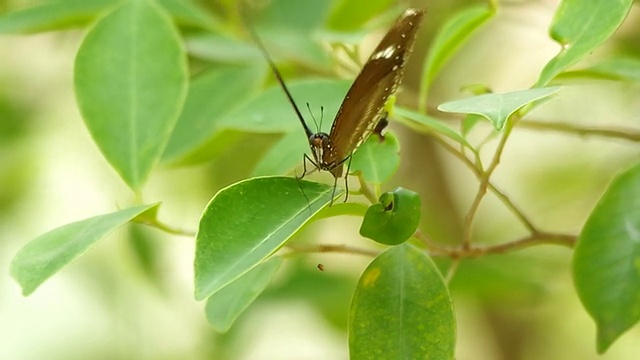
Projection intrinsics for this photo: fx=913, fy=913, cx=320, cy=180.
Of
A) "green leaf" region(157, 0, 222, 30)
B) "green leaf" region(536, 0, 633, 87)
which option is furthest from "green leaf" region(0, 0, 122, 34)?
"green leaf" region(536, 0, 633, 87)

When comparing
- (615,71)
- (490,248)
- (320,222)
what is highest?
(615,71)

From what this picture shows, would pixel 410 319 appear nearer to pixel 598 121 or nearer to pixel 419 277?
pixel 419 277

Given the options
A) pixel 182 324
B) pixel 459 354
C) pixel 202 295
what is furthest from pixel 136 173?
pixel 459 354

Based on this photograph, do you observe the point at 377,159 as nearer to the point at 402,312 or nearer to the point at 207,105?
the point at 402,312

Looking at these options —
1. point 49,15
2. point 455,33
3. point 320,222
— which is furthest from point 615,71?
Result: point 320,222

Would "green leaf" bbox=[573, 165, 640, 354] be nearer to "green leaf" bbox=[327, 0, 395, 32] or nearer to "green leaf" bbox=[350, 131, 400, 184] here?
"green leaf" bbox=[350, 131, 400, 184]

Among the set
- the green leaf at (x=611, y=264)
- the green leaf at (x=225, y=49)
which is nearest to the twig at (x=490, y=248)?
the green leaf at (x=611, y=264)
